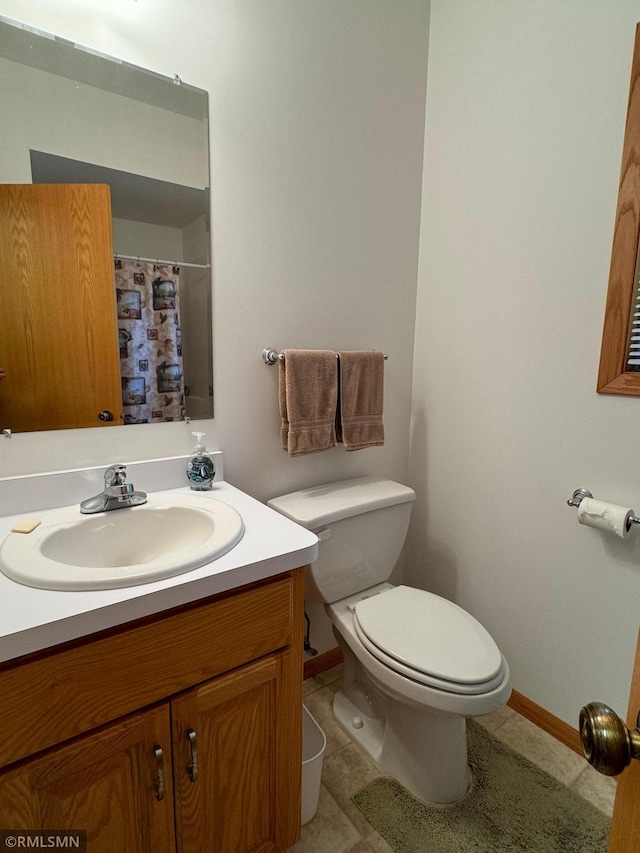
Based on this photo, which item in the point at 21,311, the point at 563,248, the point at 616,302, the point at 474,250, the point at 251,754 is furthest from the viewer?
the point at 474,250

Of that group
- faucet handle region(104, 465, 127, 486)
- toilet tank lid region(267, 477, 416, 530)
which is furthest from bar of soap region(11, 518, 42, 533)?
toilet tank lid region(267, 477, 416, 530)

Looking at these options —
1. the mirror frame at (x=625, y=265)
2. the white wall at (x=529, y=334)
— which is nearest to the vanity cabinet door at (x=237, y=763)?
the white wall at (x=529, y=334)

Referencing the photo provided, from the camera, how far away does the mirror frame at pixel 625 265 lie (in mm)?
1104

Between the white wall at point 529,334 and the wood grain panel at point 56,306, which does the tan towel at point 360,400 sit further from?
the wood grain panel at point 56,306

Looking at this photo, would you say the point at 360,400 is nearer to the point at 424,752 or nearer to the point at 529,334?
the point at 529,334

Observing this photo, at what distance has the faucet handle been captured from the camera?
104cm

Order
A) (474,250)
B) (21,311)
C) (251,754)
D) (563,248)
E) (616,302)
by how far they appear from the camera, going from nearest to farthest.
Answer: (251,754) → (21,311) → (616,302) → (563,248) → (474,250)

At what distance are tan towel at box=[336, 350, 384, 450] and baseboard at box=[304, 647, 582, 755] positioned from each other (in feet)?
2.94

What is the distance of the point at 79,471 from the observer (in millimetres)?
1084

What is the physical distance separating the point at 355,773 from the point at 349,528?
0.73 m

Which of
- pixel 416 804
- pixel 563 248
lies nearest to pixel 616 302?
pixel 563 248

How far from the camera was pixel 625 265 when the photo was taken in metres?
1.15

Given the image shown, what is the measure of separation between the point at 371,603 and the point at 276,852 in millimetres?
608

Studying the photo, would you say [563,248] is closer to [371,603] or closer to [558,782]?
[371,603]
